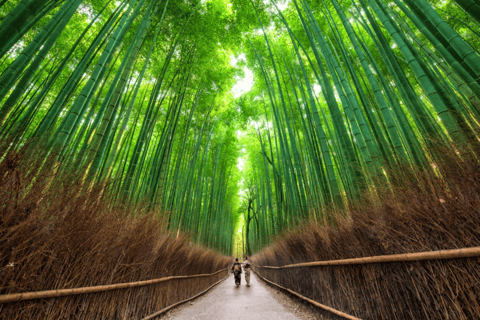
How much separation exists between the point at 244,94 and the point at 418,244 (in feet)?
23.1

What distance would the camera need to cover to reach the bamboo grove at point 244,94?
1.45m

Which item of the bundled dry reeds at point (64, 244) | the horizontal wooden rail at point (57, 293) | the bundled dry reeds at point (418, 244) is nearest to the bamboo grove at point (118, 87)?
the bundled dry reeds at point (64, 244)

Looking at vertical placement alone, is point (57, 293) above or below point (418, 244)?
below

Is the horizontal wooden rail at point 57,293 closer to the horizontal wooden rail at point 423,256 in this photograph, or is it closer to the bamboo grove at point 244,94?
the bamboo grove at point 244,94

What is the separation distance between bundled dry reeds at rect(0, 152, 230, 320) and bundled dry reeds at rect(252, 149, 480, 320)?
1.96 meters

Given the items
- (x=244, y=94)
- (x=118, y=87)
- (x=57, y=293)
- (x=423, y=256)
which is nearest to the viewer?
(x=423, y=256)

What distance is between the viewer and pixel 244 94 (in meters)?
7.54

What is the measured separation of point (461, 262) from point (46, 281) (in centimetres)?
214

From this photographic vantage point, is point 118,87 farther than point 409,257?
Yes

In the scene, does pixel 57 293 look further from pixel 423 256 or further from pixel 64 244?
pixel 423 256

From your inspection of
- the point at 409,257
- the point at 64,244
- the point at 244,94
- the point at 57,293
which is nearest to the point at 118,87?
the point at 64,244

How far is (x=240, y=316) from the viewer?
2867 mm

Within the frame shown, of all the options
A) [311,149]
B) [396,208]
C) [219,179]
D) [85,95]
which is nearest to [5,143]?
[85,95]

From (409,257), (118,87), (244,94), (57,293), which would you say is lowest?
(57,293)
